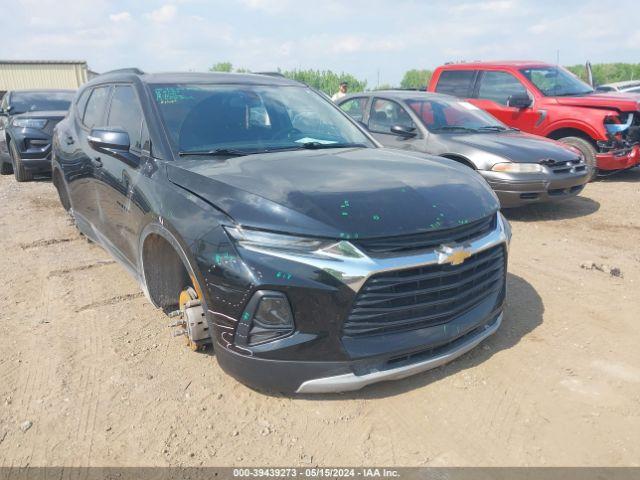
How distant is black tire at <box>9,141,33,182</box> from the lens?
872cm

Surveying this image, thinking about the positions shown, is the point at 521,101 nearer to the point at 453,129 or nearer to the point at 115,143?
the point at 453,129

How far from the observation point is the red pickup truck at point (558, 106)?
7.95 m

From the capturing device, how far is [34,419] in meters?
2.61

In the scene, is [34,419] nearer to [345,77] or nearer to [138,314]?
[138,314]

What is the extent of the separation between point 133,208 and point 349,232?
165cm

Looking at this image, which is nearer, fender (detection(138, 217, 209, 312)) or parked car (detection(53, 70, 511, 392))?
parked car (detection(53, 70, 511, 392))

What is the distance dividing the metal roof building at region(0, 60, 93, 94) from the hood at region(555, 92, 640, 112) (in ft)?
115

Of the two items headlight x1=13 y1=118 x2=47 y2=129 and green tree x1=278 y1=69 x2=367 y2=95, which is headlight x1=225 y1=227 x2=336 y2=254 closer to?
headlight x1=13 y1=118 x2=47 y2=129

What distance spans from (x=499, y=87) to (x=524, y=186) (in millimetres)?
3378

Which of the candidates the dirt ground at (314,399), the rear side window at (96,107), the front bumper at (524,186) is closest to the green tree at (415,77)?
the front bumper at (524,186)

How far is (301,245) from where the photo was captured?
7.66ft

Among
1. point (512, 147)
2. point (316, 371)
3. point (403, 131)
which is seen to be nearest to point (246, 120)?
point (316, 371)

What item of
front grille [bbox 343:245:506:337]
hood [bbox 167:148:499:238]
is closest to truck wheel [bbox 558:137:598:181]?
hood [bbox 167:148:499:238]

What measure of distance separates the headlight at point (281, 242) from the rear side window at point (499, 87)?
24.3ft
